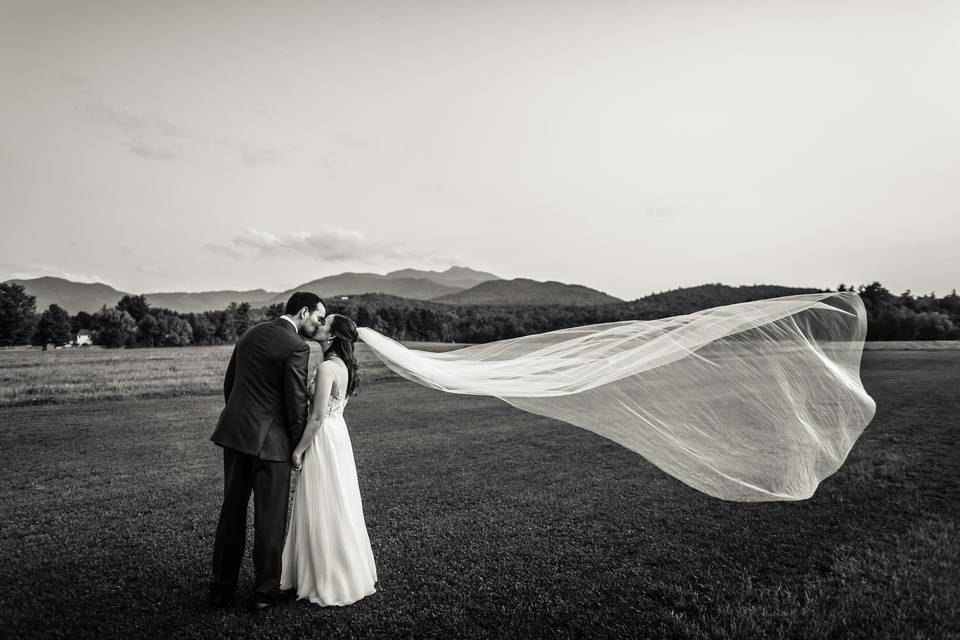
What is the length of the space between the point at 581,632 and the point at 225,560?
3511mm

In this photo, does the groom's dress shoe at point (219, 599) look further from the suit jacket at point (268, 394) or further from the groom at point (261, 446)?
the suit jacket at point (268, 394)

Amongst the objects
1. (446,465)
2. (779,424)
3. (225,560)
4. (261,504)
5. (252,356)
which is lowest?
(446,465)

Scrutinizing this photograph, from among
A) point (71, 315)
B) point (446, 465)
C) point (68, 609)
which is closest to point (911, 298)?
point (446, 465)

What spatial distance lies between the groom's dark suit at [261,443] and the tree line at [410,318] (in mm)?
26249

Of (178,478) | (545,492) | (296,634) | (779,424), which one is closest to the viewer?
(296,634)

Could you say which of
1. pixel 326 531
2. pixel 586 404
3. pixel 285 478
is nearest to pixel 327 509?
pixel 326 531

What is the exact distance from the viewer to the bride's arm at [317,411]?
5.00 meters

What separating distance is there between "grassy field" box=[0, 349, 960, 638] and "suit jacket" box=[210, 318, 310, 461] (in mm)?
1692

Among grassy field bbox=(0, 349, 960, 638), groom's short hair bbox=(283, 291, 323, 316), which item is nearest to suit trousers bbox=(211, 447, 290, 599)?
grassy field bbox=(0, 349, 960, 638)

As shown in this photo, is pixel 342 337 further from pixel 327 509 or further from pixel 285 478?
pixel 327 509

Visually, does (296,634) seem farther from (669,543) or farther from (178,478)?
(178,478)

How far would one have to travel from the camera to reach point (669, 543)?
680cm

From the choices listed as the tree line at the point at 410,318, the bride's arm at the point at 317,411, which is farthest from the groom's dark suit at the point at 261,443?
the tree line at the point at 410,318

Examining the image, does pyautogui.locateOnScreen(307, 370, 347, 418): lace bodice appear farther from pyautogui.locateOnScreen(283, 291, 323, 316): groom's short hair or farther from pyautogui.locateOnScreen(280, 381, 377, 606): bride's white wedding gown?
pyautogui.locateOnScreen(283, 291, 323, 316): groom's short hair
